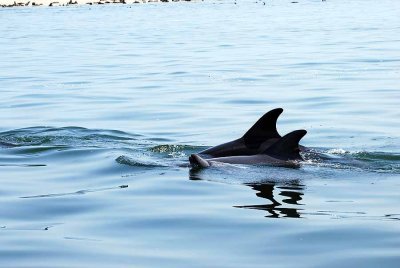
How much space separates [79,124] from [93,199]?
6.87 m

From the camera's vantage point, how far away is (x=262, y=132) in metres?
13.1

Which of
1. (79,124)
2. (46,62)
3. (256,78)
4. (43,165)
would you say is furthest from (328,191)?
(46,62)

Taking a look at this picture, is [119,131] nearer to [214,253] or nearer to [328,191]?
[328,191]

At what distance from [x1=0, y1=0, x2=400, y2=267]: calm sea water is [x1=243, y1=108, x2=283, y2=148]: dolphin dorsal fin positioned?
664 mm

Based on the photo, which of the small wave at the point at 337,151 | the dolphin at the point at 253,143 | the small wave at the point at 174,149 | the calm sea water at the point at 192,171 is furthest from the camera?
the small wave at the point at 174,149

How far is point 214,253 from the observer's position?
26.8 ft

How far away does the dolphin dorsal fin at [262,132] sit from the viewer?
506 inches

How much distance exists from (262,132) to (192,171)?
1.32 meters

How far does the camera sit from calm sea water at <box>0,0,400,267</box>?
841 cm

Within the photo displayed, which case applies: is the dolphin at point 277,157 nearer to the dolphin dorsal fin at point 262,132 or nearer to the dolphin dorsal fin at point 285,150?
the dolphin dorsal fin at point 285,150

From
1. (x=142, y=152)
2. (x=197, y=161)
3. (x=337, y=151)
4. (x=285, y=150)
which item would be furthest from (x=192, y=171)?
(x=337, y=151)

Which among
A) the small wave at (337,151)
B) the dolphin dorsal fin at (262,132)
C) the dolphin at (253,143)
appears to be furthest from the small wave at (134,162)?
the small wave at (337,151)

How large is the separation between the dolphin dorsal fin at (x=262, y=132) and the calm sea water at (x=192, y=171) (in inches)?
26.2

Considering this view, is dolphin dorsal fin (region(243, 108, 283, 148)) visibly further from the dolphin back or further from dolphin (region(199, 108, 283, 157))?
the dolphin back
